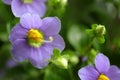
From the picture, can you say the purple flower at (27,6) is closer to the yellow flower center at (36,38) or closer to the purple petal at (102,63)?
the yellow flower center at (36,38)

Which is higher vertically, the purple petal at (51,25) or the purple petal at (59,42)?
the purple petal at (51,25)

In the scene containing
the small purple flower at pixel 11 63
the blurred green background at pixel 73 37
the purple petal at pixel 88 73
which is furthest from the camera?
the small purple flower at pixel 11 63

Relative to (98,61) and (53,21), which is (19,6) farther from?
(98,61)

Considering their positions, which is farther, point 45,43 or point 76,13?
point 76,13

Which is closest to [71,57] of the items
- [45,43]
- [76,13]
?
[45,43]

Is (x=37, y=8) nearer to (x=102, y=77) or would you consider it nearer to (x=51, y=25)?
(x=51, y=25)

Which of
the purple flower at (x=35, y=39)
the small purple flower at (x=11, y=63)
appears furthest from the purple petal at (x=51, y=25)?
the small purple flower at (x=11, y=63)

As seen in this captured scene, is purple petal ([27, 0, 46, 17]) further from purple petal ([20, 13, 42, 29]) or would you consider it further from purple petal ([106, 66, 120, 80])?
purple petal ([106, 66, 120, 80])
